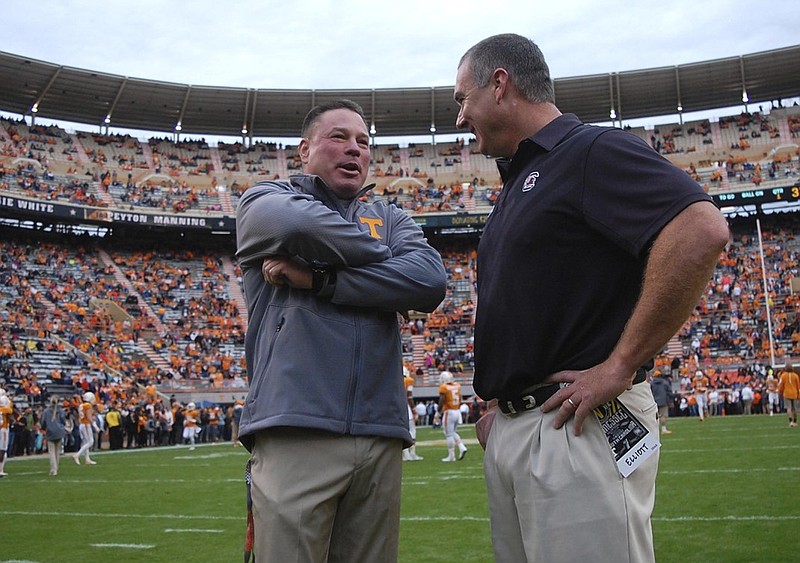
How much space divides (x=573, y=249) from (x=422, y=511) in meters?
6.85

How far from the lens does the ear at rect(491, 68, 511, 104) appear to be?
9.22ft

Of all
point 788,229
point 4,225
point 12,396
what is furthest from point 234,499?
point 788,229

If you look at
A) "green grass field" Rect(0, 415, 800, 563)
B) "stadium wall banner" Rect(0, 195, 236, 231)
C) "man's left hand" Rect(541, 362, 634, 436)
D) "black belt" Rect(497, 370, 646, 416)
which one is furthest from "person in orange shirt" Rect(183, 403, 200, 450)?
"man's left hand" Rect(541, 362, 634, 436)

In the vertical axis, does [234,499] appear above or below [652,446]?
below

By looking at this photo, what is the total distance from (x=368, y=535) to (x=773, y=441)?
46.4 ft

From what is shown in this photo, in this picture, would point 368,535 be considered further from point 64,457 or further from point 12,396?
point 12,396

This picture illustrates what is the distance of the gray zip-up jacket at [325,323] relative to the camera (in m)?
2.83

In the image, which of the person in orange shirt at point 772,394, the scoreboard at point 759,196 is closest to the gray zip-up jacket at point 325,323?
the person in orange shirt at point 772,394

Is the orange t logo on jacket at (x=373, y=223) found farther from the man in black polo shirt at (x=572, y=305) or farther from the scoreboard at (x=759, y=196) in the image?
the scoreboard at (x=759, y=196)

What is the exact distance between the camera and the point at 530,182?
105 inches

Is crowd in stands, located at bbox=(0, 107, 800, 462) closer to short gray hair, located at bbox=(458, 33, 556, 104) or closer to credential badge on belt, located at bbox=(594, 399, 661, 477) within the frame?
short gray hair, located at bbox=(458, 33, 556, 104)

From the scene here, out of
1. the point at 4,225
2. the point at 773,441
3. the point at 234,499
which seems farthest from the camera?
the point at 4,225

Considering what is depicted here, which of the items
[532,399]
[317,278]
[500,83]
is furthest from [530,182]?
[317,278]

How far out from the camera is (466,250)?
159 feet
